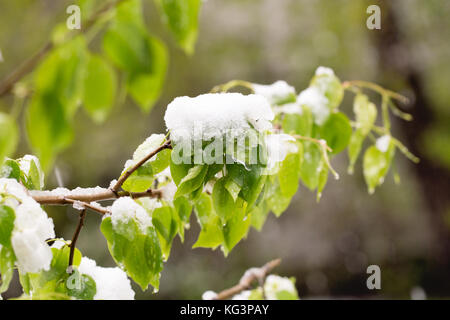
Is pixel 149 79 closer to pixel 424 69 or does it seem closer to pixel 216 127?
pixel 216 127

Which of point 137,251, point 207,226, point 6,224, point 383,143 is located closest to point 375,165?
point 383,143

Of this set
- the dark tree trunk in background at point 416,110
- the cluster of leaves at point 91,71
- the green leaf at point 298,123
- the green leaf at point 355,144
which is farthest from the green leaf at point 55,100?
the dark tree trunk in background at point 416,110

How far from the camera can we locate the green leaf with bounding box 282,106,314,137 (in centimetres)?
57

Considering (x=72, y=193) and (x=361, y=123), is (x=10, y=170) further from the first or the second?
(x=361, y=123)

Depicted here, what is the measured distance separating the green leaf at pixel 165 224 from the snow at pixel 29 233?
0.12m

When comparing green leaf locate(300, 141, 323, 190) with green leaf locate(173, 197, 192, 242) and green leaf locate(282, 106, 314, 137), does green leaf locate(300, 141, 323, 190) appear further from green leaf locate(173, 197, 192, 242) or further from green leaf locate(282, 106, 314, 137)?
green leaf locate(173, 197, 192, 242)

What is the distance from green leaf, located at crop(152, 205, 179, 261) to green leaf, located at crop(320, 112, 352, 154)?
0.77 feet

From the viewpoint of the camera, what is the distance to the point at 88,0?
0.28 meters

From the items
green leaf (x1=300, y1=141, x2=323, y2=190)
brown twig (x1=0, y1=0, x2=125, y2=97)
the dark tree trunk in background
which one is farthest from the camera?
the dark tree trunk in background

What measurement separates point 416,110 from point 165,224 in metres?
2.07

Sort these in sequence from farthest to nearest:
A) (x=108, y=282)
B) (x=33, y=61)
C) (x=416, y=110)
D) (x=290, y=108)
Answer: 1. (x=416, y=110)
2. (x=290, y=108)
3. (x=108, y=282)
4. (x=33, y=61)

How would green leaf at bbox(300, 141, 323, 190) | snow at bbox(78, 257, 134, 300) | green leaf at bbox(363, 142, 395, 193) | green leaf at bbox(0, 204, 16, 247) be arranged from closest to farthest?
green leaf at bbox(0, 204, 16, 247), snow at bbox(78, 257, 134, 300), green leaf at bbox(300, 141, 323, 190), green leaf at bbox(363, 142, 395, 193)

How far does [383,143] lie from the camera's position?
671mm

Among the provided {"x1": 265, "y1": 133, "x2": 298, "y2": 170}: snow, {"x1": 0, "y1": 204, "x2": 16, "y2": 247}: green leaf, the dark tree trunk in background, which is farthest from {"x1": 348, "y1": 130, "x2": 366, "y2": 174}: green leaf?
the dark tree trunk in background
